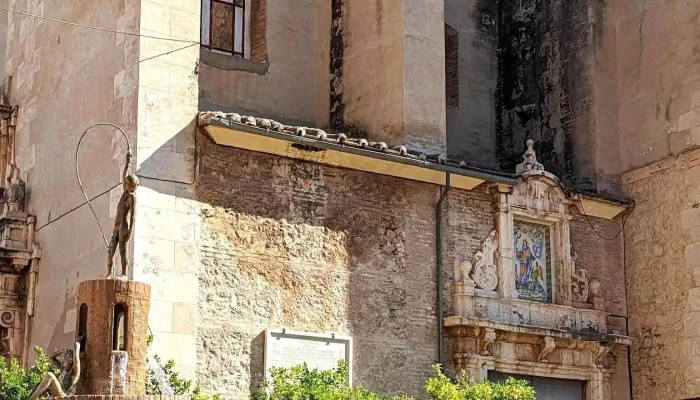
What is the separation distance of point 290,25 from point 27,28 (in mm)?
3454

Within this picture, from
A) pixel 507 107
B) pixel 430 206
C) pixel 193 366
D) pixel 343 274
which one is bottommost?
pixel 193 366

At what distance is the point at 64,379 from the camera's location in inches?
412

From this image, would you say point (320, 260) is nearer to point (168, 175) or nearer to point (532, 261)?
point (168, 175)

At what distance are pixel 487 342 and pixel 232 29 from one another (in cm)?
537

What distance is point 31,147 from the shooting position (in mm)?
15742

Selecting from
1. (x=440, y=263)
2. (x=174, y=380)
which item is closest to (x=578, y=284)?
(x=440, y=263)

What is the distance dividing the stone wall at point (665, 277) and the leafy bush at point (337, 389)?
290cm

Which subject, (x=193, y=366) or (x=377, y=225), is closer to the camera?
(x=193, y=366)

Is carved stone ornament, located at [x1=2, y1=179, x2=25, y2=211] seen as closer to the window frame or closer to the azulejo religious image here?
the window frame

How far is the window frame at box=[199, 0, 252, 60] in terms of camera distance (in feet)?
53.1

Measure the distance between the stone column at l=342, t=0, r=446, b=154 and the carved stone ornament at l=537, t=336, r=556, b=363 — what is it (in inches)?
103

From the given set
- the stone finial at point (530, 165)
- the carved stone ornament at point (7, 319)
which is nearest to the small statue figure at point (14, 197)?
the carved stone ornament at point (7, 319)

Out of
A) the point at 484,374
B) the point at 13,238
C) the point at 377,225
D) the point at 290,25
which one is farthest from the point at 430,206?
the point at 13,238

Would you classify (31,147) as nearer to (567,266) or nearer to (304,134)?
(304,134)
